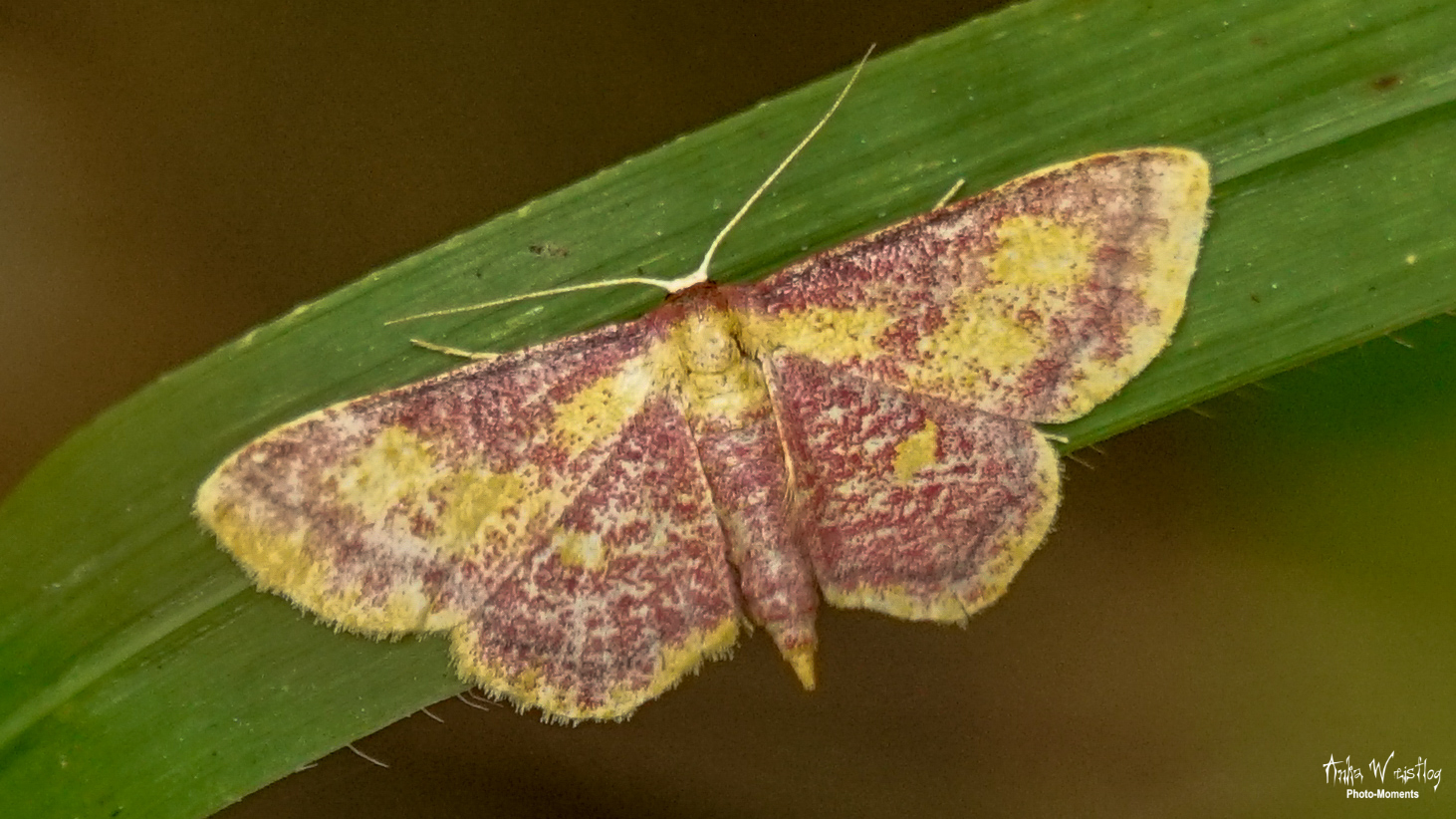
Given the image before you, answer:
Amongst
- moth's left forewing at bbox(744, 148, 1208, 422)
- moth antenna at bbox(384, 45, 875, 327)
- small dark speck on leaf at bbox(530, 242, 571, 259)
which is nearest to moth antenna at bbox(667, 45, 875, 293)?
moth antenna at bbox(384, 45, 875, 327)

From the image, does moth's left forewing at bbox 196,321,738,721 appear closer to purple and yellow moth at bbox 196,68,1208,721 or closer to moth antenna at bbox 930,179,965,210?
purple and yellow moth at bbox 196,68,1208,721

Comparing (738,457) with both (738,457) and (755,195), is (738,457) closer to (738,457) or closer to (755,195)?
(738,457)

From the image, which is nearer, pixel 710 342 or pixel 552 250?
pixel 710 342

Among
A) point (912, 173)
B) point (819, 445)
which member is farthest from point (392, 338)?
point (912, 173)

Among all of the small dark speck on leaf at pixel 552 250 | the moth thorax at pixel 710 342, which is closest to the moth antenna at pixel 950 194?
the moth thorax at pixel 710 342

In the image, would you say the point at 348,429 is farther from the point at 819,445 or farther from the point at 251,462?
the point at 819,445

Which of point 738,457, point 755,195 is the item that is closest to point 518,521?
point 738,457
